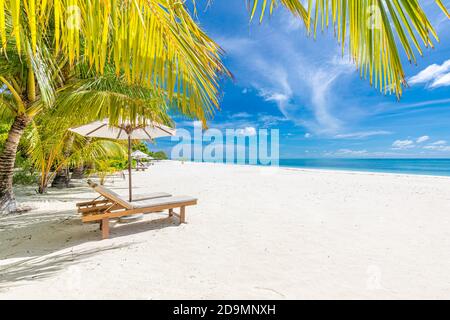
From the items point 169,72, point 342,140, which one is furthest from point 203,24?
point 342,140

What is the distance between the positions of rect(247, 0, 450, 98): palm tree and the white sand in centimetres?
208

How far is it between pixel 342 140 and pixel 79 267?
9078 cm

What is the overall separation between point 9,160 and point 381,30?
6987 mm

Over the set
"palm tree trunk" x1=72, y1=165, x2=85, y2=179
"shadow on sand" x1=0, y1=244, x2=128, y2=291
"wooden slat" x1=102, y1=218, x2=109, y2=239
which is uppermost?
"palm tree trunk" x1=72, y1=165, x2=85, y2=179

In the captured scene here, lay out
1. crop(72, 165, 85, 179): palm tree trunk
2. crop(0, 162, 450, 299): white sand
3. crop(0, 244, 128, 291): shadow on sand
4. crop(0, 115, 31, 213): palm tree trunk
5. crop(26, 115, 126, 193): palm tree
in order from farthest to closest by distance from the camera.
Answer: crop(72, 165, 85, 179): palm tree trunk → crop(26, 115, 126, 193): palm tree → crop(0, 115, 31, 213): palm tree trunk → crop(0, 244, 128, 291): shadow on sand → crop(0, 162, 450, 299): white sand

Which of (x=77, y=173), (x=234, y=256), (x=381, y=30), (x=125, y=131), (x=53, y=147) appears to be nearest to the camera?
(x=381, y=30)

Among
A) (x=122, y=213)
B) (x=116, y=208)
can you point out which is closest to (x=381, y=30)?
(x=122, y=213)

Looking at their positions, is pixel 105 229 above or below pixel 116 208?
below

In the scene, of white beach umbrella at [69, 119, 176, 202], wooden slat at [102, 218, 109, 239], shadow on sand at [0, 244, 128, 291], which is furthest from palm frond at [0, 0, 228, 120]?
wooden slat at [102, 218, 109, 239]

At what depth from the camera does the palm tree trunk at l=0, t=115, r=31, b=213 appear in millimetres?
5180

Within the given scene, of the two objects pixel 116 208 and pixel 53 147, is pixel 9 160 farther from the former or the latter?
pixel 116 208

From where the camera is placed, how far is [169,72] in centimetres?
194

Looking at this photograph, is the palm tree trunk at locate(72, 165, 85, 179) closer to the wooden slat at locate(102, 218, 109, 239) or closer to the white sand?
the white sand

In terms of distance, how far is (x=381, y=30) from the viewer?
1016 mm
